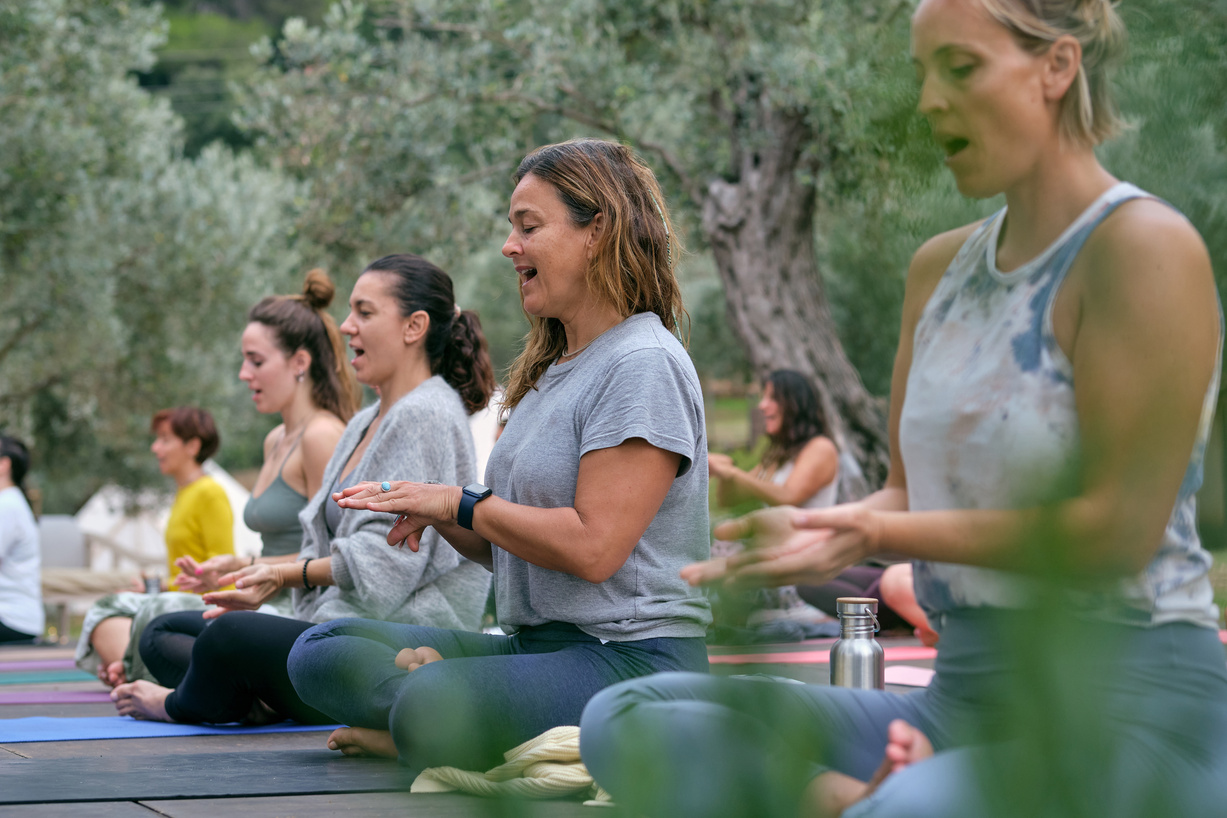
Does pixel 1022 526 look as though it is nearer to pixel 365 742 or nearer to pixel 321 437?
pixel 365 742

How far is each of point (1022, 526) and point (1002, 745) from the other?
0.13 metres

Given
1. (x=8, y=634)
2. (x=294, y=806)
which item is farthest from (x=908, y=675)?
(x=8, y=634)

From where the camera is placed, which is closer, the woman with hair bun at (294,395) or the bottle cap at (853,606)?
the bottle cap at (853,606)

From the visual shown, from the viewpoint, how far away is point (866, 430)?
10234 mm

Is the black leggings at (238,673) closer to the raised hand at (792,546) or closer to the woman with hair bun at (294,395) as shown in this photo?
the woman with hair bun at (294,395)

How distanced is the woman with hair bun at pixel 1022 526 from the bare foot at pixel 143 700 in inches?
105

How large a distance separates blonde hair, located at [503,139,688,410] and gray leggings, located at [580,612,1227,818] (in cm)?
186

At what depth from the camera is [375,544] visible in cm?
326

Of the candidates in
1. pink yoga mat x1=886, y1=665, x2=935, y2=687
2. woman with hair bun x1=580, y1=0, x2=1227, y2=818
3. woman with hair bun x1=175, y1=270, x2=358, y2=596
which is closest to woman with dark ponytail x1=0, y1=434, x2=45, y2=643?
woman with hair bun x1=175, y1=270, x2=358, y2=596

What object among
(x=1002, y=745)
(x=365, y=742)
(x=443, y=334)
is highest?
(x=443, y=334)

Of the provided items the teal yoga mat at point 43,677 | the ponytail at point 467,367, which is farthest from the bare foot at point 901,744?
the teal yoga mat at point 43,677

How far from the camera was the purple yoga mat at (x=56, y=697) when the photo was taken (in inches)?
187

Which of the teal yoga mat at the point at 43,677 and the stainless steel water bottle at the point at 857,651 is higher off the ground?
the stainless steel water bottle at the point at 857,651

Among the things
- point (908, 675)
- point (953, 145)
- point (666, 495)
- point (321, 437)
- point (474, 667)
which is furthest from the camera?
point (908, 675)
